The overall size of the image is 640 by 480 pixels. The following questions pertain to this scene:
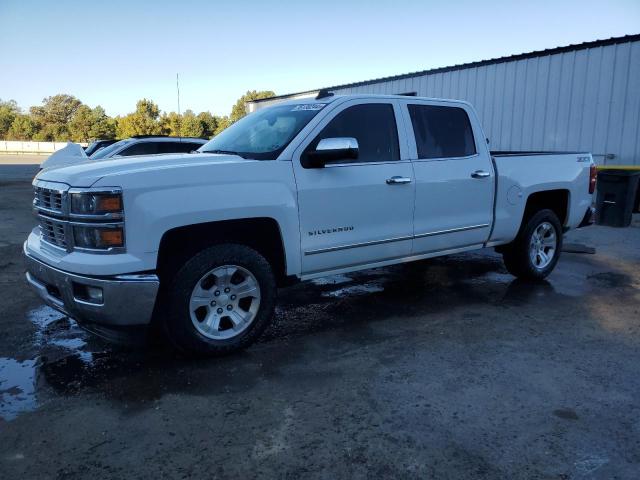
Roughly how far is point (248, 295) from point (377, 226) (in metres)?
1.32

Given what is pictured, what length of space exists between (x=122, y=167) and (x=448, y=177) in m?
2.98

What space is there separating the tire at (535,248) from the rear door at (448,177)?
74 centimetres

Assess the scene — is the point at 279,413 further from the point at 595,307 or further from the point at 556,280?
the point at 556,280

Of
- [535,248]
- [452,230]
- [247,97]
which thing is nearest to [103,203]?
[452,230]


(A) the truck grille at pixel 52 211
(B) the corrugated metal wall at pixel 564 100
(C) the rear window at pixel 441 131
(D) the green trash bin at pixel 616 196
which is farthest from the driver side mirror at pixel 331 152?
(B) the corrugated metal wall at pixel 564 100

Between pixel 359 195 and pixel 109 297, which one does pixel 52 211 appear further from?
pixel 359 195

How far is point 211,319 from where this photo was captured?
12.7 ft

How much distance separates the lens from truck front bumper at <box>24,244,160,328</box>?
10.9ft

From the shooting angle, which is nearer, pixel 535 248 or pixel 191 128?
pixel 535 248

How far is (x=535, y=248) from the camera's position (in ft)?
20.4

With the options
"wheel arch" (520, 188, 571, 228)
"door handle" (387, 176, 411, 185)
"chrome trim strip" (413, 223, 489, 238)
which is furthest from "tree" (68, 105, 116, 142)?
"door handle" (387, 176, 411, 185)

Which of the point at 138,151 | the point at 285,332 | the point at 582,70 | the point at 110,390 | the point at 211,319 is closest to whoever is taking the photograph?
the point at 110,390

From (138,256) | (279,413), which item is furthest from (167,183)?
(279,413)

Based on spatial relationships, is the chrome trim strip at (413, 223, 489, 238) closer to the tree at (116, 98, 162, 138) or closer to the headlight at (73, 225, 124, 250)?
the headlight at (73, 225, 124, 250)
